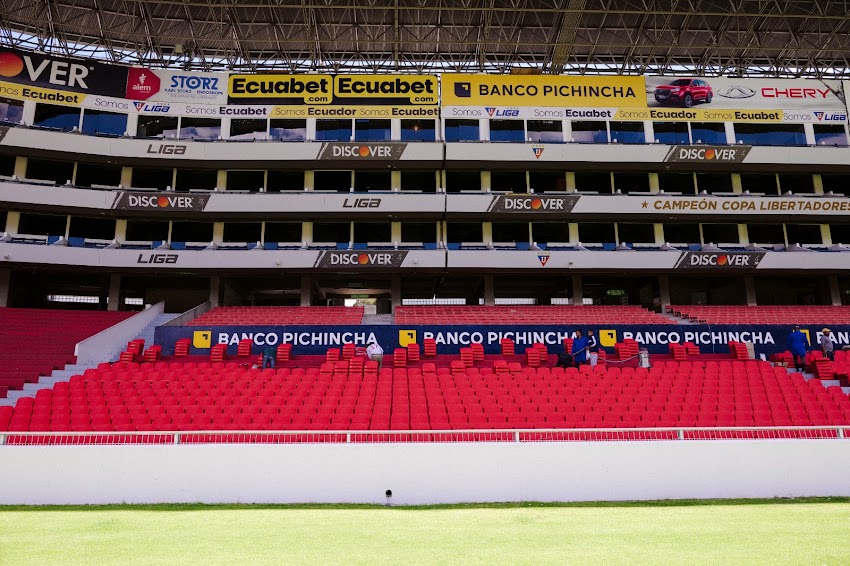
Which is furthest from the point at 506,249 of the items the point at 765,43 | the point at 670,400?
the point at 765,43

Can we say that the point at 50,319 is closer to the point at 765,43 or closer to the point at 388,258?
the point at 388,258

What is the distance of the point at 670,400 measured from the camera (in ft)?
36.8

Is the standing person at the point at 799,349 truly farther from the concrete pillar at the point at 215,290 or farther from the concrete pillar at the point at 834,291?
the concrete pillar at the point at 215,290

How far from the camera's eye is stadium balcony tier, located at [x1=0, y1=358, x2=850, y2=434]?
9.98 metres

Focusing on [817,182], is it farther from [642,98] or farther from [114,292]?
[114,292]

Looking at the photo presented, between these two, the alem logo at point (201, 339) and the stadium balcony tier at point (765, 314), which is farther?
the stadium balcony tier at point (765, 314)

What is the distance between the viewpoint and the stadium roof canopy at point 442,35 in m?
25.0

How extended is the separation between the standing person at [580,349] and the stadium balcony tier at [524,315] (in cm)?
515

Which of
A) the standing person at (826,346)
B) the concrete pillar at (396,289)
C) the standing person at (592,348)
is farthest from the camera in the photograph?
the concrete pillar at (396,289)

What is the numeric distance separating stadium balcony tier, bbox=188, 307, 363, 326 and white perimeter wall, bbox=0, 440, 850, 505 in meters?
13.1

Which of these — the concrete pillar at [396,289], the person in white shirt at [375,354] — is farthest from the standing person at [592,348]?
the concrete pillar at [396,289]

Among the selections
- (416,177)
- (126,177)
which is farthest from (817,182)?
(126,177)

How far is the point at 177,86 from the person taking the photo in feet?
84.8

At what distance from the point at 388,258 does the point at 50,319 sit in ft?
46.4
